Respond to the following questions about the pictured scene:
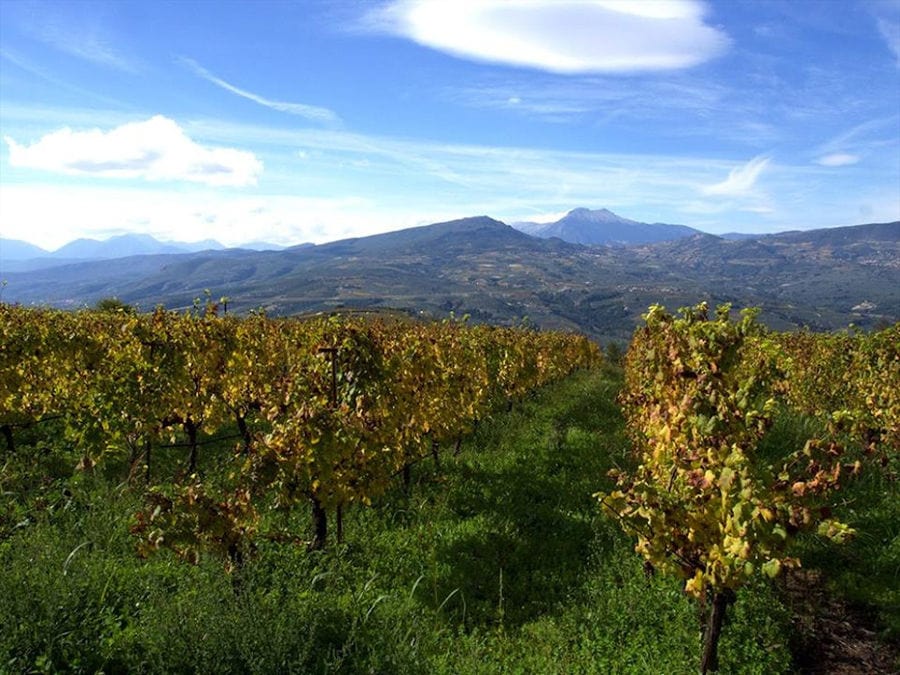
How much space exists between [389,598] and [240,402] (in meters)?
9.73

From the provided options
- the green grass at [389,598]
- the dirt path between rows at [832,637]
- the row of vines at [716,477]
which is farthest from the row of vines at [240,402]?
the dirt path between rows at [832,637]

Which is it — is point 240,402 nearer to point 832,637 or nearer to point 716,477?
point 716,477

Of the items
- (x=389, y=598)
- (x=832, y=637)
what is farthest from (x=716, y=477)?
(x=389, y=598)

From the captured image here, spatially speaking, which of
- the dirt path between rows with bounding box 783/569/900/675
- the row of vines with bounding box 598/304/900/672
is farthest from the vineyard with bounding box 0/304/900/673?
the dirt path between rows with bounding box 783/569/900/675

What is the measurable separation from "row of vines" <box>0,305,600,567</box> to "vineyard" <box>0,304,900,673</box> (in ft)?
0.22

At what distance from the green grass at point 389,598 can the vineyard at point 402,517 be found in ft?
0.15

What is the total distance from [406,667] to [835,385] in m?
22.4

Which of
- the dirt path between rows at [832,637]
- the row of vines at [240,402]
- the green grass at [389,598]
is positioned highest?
the row of vines at [240,402]

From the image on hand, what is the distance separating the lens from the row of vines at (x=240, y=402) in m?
8.78

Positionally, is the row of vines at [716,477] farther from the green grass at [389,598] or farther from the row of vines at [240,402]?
the row of vines at [240,402]

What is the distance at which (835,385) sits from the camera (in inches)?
886

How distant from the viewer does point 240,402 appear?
16953mm

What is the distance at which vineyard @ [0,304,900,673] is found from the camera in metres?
6.32

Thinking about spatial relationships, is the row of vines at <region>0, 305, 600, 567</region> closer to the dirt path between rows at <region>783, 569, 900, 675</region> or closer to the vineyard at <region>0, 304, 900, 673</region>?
the vineyard at <region>0, 304, 900, 673</region>
